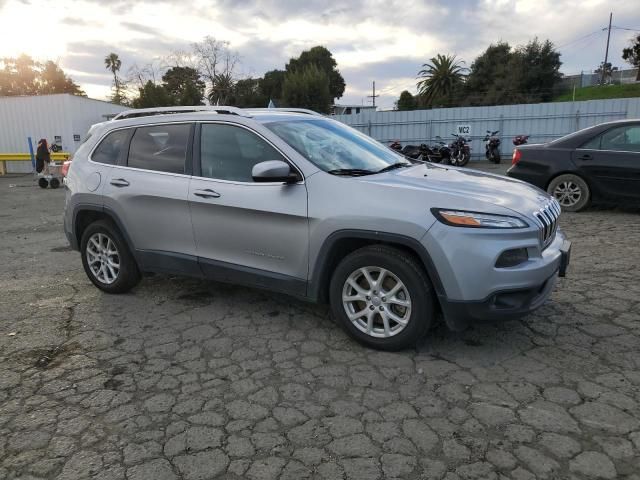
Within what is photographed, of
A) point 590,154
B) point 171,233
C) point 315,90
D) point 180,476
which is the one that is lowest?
point 180,476

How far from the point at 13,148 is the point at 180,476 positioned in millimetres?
28877

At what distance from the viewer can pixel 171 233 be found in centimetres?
432

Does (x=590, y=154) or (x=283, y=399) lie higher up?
(x=590, y=154)

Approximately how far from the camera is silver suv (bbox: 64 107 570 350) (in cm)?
315

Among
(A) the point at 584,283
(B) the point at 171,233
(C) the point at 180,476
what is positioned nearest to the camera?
(C) the point at 180,476

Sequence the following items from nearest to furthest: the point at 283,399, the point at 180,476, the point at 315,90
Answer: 1. the point at 180,476
2. the point at 283,399
3. the point at 315,90

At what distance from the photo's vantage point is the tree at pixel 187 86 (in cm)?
3782

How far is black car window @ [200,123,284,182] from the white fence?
16.9m

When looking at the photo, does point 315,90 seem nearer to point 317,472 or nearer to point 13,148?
point 13,148

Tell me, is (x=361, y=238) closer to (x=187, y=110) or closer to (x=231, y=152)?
(x=231, y=152)

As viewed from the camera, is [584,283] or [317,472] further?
[584,283]

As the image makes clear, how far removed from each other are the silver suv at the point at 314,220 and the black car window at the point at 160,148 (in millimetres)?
13

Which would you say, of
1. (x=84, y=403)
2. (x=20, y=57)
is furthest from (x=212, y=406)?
(x=20, y=57)

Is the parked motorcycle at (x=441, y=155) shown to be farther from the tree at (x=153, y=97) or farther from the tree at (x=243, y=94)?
the tree at (x=243, y=94)
